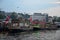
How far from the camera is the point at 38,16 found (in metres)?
1.55

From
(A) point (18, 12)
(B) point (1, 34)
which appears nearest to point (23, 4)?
(A) point (18, 12)

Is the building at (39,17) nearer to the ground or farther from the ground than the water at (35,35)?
farther from the ground

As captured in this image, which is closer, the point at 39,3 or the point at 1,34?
the point at 1,34

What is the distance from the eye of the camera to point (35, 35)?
157 centimetres

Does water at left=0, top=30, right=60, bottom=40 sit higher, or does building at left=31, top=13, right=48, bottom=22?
building at left=31, top=13, right=48, bottom=22

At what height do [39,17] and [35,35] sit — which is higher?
[39,17]

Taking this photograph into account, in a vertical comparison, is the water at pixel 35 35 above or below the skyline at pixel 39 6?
below

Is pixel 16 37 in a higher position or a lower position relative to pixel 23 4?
lower

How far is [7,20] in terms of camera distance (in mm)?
1488

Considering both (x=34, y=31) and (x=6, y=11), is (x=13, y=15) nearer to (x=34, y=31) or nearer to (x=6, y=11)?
(x=6, y=11)

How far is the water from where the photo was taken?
1501 millimetres

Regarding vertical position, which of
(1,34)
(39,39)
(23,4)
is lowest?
(39,39)

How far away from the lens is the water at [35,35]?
59.1 inches

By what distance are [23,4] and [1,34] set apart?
509 mm
